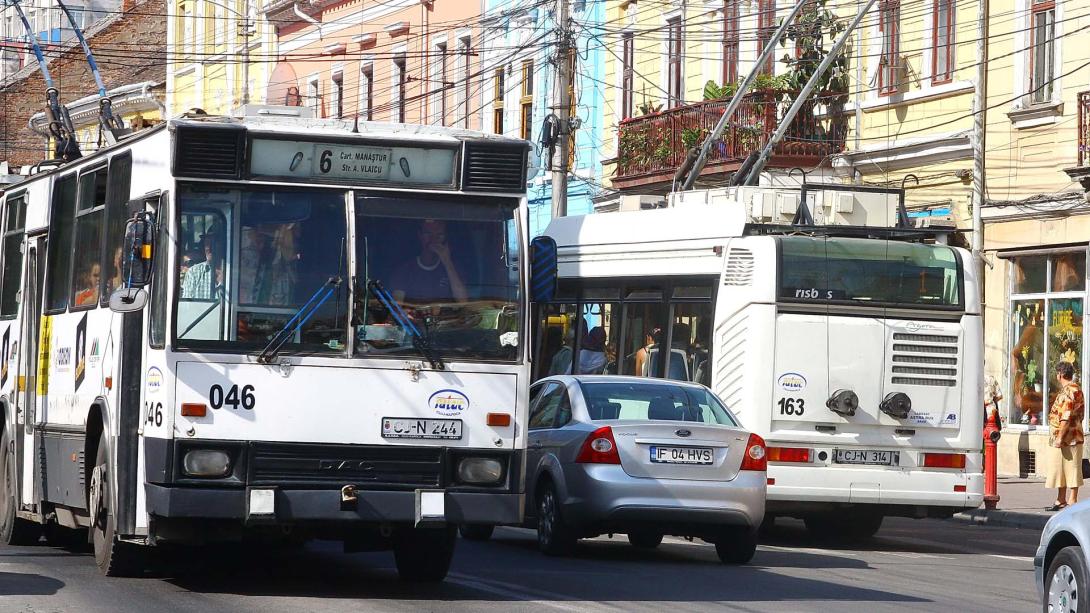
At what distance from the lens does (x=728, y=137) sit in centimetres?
3244

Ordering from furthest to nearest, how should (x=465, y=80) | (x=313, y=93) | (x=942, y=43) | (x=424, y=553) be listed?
(x=313, y=93) < (x=465, y=80) < (x=942, y=43) < (x=424, y=553)

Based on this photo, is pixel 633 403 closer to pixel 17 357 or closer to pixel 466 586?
pixel 466 586

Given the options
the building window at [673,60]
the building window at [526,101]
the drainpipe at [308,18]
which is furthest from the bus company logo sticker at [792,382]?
the drainpipe at [308,18]

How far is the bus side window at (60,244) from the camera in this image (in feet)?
47.8

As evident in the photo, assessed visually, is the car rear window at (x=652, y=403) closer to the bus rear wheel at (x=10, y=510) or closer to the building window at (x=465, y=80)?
the bus rear wheel at (x=10, y=510)

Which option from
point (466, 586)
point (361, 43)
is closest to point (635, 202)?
point (466, 586)

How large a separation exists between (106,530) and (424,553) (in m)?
2.03

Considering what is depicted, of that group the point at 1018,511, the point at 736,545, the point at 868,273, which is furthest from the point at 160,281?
the point at 1018,511

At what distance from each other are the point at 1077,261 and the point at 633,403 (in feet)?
42.9

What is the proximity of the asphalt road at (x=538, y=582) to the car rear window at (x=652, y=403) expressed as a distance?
1.13 m

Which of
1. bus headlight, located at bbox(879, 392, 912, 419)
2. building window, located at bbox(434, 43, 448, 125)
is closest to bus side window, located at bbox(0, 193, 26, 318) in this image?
bus headlight, located at bbox(879, 392, 912, 419)

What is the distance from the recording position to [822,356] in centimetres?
1866

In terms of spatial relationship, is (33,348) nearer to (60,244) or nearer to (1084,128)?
(60,244)

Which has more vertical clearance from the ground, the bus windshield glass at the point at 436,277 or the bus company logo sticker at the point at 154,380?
the bus windshield glass at the point at 436,277
